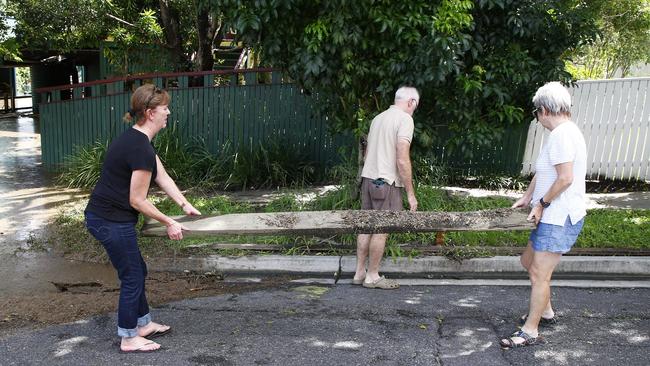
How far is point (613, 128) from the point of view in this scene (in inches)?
381

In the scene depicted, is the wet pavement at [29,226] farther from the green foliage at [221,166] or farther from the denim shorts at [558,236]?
the denim shorts at [558,236]

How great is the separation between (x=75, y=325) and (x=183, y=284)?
3.88 ft

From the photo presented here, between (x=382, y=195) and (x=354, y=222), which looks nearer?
(x=354, y=222)

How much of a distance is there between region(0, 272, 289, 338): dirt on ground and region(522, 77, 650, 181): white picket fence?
603 cm

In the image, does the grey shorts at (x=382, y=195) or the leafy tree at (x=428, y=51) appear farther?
the leafy tree at (x=428, y=51)

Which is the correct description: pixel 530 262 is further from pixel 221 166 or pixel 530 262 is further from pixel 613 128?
pixel 613 128

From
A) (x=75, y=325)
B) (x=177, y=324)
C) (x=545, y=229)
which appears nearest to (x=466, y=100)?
(x=545, y=229)

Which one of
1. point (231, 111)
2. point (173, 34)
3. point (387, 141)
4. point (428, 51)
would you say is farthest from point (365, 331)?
→ point (173, 34)

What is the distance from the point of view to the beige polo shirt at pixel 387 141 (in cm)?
510

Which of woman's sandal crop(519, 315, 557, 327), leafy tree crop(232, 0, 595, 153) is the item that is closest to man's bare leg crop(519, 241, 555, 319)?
woman's sandal crop(519, 315, 557, 327)

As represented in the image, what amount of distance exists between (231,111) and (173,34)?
3096 millimetres

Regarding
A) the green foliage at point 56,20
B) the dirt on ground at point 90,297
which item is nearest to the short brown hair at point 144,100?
the dirt on ground at point 90,297

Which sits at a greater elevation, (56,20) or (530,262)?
(56,20)

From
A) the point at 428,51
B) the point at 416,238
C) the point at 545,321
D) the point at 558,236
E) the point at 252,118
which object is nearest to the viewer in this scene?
the point at 558,236
